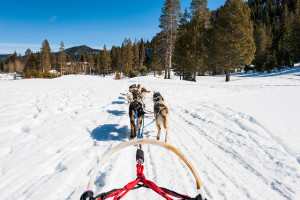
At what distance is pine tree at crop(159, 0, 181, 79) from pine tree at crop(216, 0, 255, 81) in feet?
30.3

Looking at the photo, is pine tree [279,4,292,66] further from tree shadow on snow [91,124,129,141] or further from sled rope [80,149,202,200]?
sled rope [80,149,202,200]

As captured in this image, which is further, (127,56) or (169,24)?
(127,56)

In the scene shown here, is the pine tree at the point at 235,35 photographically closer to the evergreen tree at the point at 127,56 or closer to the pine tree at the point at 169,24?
the pine tree at the point at 169,24

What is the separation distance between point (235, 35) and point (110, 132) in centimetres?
2338

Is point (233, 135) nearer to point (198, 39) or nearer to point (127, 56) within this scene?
point (198, 39)

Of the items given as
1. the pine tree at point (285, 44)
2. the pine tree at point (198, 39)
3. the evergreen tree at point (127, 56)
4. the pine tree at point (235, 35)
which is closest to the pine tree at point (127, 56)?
the evergreen tree at point (127, 56)

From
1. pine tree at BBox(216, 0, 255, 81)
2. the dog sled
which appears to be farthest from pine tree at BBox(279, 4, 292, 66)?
the dog sled

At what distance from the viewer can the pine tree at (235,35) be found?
20.6m

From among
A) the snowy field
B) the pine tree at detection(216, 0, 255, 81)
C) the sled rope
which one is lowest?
the snowy field

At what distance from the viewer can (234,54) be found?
2139 centimetres

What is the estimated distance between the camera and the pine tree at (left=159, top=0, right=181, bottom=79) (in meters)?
28.9

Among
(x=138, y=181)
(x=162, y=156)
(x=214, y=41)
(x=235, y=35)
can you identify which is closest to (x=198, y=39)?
(x=214, y=41)

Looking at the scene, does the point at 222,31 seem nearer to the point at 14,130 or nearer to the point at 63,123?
the point at 63,123

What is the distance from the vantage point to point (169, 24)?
29078mm
